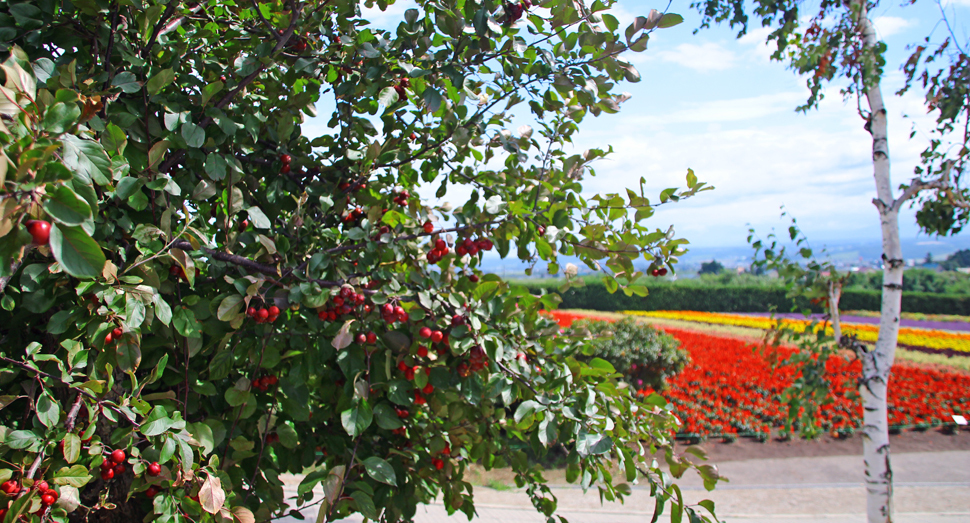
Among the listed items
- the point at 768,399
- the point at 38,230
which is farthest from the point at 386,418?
the point at 768,399

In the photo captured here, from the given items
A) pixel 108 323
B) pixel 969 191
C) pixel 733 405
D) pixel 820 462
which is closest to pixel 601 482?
pixel 108 323

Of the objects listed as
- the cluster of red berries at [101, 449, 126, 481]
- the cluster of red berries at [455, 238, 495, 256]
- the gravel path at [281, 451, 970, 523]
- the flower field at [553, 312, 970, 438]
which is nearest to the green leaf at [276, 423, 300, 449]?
the cluster of red berries at [101, 449, 126, 481]

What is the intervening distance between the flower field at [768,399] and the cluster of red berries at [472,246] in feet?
17.5

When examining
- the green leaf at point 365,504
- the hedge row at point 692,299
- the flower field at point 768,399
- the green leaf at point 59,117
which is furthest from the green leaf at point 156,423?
the hedge row at point 692,299

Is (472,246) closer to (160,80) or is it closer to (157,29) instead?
(160,80)

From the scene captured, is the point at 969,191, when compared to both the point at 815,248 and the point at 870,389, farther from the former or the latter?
the point at 870,389

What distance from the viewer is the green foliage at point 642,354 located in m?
7.23

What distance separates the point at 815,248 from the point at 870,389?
41.4 inches

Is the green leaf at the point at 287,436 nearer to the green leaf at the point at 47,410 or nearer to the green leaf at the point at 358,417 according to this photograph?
the green leaf at the point at 358,417

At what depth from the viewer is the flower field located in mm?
6559

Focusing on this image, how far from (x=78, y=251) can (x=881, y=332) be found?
13.6ft

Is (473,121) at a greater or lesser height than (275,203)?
greater

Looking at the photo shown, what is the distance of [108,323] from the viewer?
1187 millimetres

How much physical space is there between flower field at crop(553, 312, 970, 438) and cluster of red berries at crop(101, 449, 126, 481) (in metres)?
5.87
